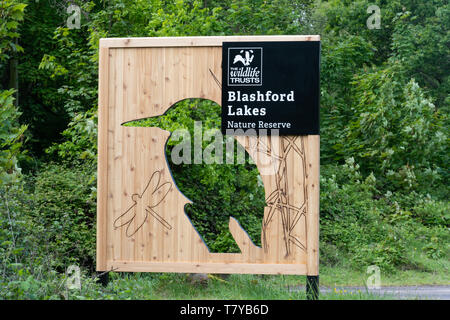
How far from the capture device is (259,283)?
7.52 metres

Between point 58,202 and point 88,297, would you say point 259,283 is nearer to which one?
point 88,297

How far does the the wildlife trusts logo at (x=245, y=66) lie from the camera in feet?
22.5

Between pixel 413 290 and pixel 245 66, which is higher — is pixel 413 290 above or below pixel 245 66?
below

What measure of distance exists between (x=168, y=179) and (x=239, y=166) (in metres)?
3.37

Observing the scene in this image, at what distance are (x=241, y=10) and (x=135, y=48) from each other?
529 centimetres

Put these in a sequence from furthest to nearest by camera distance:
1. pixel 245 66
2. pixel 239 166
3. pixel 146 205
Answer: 1. pixel 239 166
2. pixel 146 205
3. pixel 245 66

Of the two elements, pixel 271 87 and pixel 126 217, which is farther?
pixel 126 217

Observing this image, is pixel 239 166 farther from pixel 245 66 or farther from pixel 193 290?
pixel 245 66

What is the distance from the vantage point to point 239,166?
10.2 meters

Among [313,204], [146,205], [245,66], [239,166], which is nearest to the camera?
[313,204]

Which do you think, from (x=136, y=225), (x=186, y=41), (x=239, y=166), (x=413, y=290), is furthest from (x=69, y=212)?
(x=413, y=290)

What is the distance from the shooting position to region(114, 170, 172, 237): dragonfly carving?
6.98 m

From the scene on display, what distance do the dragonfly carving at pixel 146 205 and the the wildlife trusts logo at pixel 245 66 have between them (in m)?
1.42

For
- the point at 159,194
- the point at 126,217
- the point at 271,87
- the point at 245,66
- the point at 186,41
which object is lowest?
the point at 126,217
